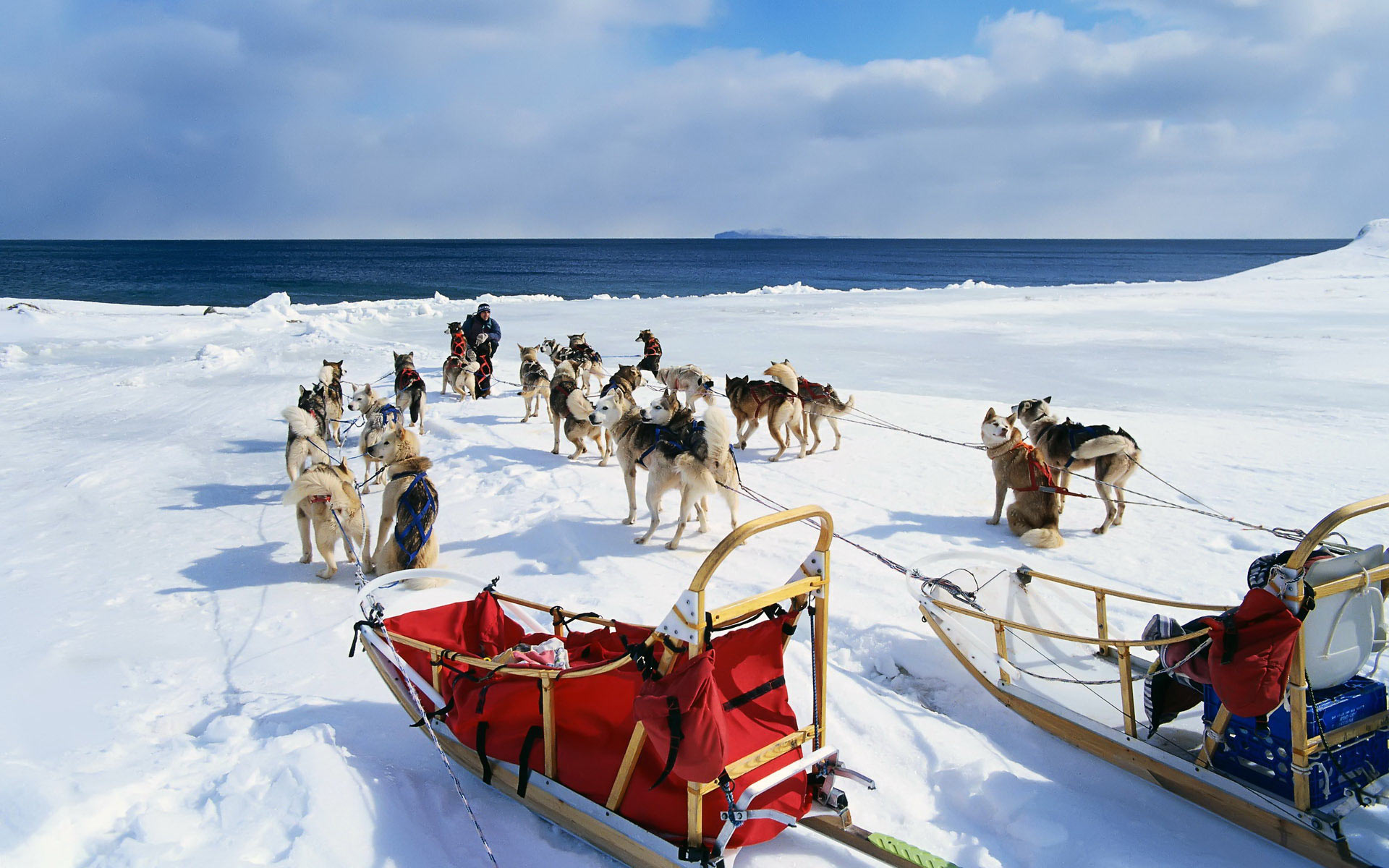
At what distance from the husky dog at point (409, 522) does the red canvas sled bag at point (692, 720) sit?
2.93 meters

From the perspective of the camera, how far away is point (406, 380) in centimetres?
977

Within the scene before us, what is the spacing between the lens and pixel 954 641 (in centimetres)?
395

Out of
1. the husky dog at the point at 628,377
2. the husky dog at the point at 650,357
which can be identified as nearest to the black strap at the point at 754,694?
the husky dog at the point at 628,377

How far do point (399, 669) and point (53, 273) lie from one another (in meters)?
71.5

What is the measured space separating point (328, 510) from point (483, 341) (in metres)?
7.67

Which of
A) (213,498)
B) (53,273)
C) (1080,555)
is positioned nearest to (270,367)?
(213,498)

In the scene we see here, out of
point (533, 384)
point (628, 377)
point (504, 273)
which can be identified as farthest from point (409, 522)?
point (504, 273)

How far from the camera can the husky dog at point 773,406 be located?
8.43 m

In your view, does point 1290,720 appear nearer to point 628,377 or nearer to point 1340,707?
point 1340,707

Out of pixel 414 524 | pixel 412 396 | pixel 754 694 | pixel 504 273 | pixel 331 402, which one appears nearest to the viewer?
pixel 754 694

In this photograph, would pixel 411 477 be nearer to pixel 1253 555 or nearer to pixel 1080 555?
pixel 1080 555

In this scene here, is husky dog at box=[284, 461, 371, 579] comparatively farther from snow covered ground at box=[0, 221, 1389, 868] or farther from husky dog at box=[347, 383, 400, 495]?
husky dog at box=[347, 383, 400, 495]

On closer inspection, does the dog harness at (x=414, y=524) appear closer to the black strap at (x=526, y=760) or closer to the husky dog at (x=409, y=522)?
the husky dog at (x=409, y=522)

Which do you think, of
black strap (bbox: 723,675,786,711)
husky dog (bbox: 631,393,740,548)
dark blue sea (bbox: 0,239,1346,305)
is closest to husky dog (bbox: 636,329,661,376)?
husky dog (bbox: 631,393,740,548)
